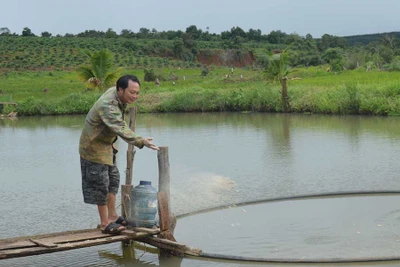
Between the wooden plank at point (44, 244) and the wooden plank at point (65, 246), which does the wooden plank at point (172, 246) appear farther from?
the wooden plank at point (44, 244)

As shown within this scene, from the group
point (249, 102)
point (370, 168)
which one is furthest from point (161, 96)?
point (370, 168)

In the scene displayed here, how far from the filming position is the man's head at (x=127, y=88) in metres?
7.17

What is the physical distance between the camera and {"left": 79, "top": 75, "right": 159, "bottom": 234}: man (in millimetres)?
7102

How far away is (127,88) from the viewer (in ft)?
23.5

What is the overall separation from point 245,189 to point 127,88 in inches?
180

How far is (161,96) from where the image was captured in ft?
106

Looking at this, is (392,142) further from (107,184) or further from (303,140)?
(107,184)

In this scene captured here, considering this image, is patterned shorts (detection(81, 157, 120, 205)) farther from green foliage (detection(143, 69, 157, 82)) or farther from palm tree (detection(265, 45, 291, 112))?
green foliage (detection(143, 69, 157, 82))

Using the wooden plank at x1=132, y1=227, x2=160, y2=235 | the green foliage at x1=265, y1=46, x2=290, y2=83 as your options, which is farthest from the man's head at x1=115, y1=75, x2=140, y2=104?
the green foliage at x1=265, y1=46, x2=290, y2=83

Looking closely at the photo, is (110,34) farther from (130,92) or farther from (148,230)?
(148,230)

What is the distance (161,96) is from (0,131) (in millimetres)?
8505

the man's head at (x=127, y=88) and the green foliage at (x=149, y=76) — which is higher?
the man's head at (x=127, y=88)

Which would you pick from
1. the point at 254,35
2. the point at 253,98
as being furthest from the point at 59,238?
the point at 254,35

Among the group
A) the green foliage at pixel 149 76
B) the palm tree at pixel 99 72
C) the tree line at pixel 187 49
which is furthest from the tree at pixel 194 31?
the palm tree at pixel 99 72
